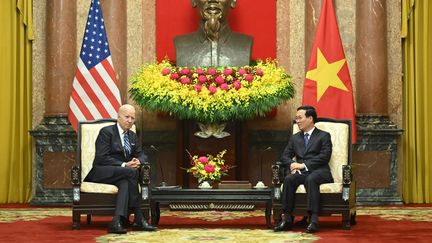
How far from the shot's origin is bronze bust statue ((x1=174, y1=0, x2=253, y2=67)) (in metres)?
12.4

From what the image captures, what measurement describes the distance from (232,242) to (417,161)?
6.04 meters

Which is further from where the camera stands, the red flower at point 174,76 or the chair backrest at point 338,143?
the red flower at point 174,76

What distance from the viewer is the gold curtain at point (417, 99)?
13.1 metres

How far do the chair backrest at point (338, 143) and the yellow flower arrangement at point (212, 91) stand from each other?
1.72 meters

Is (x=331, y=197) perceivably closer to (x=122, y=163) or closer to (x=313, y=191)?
(x=313, y=191)

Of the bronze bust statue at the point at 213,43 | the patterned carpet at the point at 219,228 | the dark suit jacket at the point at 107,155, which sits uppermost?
the bronze bust statue at the point at 213,43

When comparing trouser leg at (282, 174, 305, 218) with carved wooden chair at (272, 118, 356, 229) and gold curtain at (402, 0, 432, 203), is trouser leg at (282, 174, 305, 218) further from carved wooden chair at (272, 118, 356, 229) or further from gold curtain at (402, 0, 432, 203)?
gold curtain at (402, 0, 432, 203)

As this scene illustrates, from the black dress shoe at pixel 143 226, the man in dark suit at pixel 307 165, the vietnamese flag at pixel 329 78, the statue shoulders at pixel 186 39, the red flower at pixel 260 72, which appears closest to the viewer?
the black dress shoe at pixel 143 226

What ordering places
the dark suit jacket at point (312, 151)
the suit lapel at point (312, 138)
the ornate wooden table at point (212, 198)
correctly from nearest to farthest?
the dark suit jacket at point (312, 151) → the suit lapel at point (312, 138) → the ornate wooden table at point (212, 198)

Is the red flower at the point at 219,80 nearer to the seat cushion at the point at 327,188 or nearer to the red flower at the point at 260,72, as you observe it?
the red flower at the point at 260,72

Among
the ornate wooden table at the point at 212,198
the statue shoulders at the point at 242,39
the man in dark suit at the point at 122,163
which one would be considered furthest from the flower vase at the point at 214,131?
the man in dark suit at the point at 122,163

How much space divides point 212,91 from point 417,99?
3299mm

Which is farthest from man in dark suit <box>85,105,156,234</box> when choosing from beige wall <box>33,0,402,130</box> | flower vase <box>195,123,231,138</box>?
beige wall <box>33,0,402,130</box>

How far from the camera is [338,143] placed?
975 cm
